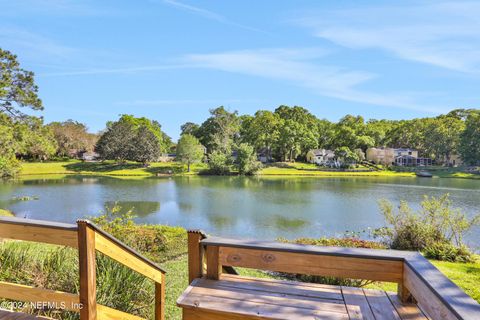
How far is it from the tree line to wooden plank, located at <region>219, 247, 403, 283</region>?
136ft

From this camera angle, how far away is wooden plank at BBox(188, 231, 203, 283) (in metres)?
2.22

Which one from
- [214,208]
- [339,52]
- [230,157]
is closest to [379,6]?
[339,52]

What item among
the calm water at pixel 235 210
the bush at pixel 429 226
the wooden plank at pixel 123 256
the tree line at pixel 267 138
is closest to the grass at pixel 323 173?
the tree line at pixel 267 138

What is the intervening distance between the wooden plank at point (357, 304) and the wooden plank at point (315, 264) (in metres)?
0.19

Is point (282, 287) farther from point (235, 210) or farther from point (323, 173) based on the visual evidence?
point (323, 173)

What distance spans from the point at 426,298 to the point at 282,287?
0.91 meters

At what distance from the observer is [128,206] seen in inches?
810

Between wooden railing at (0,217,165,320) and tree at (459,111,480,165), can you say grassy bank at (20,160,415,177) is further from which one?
wooden railing at (0,217,165,320)

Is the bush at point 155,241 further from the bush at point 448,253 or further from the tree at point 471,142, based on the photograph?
the tree at point 471,142

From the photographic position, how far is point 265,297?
2088 millimetres

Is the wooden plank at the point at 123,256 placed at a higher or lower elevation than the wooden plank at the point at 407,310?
higher

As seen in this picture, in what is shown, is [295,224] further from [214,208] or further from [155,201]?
[155,201]

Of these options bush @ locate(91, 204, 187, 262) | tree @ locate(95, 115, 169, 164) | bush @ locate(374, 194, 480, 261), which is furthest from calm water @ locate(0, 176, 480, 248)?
tree @ locate(95, 115, 169, 164)

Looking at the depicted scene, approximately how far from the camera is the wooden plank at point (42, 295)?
2158mm
